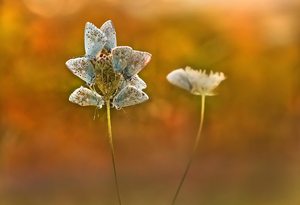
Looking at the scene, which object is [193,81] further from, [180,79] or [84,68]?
[84,68]

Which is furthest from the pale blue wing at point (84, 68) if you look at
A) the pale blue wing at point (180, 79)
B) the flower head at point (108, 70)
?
the pale blue wing at point (180, 79)

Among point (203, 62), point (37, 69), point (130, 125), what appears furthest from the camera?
point (130, 125)

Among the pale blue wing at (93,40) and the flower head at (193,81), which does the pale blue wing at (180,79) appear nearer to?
the flower head at (193,81)

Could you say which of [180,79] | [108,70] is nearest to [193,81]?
[180,79]

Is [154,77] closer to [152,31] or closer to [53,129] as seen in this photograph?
[152,31]

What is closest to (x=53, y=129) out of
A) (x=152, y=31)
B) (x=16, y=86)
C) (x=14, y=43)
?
(x=16, y=86)
